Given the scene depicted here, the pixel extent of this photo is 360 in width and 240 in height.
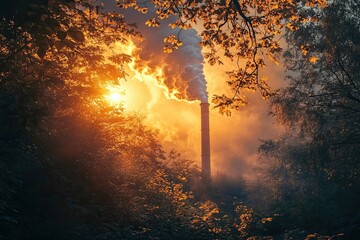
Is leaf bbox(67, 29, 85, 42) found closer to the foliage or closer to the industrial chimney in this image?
the foliage

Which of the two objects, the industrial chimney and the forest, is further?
the industrial chimney

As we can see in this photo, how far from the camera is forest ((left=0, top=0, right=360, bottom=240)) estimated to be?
4266 millimetres

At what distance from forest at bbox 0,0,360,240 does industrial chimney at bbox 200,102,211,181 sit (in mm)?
14252

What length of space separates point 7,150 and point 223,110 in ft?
15.7

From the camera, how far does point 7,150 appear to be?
771 cm

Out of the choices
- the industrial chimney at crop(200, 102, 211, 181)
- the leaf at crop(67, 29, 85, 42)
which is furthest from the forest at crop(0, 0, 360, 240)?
the industrial chimney at crop(200, 102, 211, 181)

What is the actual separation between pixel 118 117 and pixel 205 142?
67.8 feet

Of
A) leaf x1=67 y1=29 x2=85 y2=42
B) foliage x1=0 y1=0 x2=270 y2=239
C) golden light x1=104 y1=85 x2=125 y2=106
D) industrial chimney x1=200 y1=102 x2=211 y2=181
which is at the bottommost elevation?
leaf x1=67 y1=29 x2=85 y2=42

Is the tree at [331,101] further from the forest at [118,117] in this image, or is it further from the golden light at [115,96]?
the golden light at [115,96]

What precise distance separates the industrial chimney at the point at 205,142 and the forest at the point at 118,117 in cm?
1425

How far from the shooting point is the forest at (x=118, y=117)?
427 centimetres

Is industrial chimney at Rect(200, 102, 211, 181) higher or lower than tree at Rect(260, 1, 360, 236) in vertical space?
higher

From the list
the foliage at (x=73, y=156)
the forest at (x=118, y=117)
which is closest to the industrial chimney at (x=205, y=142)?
the forest at (x=118, y=117)

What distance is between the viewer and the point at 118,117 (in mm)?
15594
